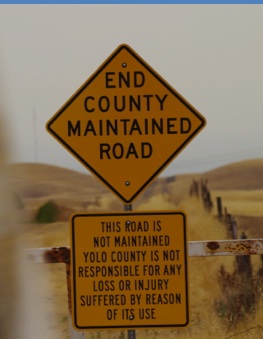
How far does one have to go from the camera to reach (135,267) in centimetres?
575

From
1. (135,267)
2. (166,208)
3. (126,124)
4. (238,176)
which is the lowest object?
(135,267)

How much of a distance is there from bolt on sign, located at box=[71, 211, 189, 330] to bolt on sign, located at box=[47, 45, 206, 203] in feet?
0.70

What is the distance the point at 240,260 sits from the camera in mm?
13484

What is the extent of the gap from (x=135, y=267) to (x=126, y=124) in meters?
0.87

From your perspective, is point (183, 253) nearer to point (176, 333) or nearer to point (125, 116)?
point (125, 116)

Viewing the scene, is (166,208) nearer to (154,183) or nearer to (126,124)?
(154,183)

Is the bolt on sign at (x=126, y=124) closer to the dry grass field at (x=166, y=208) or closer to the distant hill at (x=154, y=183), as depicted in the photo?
the dry grass field at (x=166, y=208)

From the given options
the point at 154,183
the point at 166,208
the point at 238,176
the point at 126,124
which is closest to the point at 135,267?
the point at 126,124

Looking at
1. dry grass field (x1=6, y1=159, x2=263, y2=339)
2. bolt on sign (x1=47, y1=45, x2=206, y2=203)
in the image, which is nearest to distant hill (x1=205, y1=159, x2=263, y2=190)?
dry grass field (x1=6, y1=159, x2=263, y2=339)

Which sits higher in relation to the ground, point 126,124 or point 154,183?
point 154,183

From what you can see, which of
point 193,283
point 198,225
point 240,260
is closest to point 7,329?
point 240,260

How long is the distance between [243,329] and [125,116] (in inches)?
205

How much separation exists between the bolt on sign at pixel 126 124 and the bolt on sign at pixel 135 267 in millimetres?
213

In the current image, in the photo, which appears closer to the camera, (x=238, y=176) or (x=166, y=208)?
(x=166, y=208)
